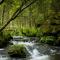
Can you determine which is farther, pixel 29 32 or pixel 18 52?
pixel 29 32

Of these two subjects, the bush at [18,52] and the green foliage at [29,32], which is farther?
the green foliage at [29,32]

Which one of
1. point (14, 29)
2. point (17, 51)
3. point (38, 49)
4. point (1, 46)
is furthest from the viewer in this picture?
point (14, 29)

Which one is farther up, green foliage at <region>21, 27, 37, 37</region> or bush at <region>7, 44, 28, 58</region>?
green foliage at <region>21, 27, 37, 37</region>

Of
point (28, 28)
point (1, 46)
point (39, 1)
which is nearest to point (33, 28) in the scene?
point (28, 28)

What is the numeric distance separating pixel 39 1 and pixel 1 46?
9.56 m

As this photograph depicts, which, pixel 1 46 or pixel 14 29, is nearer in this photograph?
pixel 1 46

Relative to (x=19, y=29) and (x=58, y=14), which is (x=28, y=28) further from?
(x=58, y=14)

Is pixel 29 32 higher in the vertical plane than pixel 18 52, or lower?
higher

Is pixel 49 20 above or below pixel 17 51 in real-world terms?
above

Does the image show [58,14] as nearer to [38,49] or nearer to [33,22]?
[33,22]

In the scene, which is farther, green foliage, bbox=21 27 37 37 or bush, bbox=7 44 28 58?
green foliage, bbox=21 27 37 37

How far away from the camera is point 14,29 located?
1009 inches

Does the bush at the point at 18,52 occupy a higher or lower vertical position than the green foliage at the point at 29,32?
lower

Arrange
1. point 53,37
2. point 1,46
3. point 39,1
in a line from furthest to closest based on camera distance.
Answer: point 53,37 < point 1,46 < point 39,1
